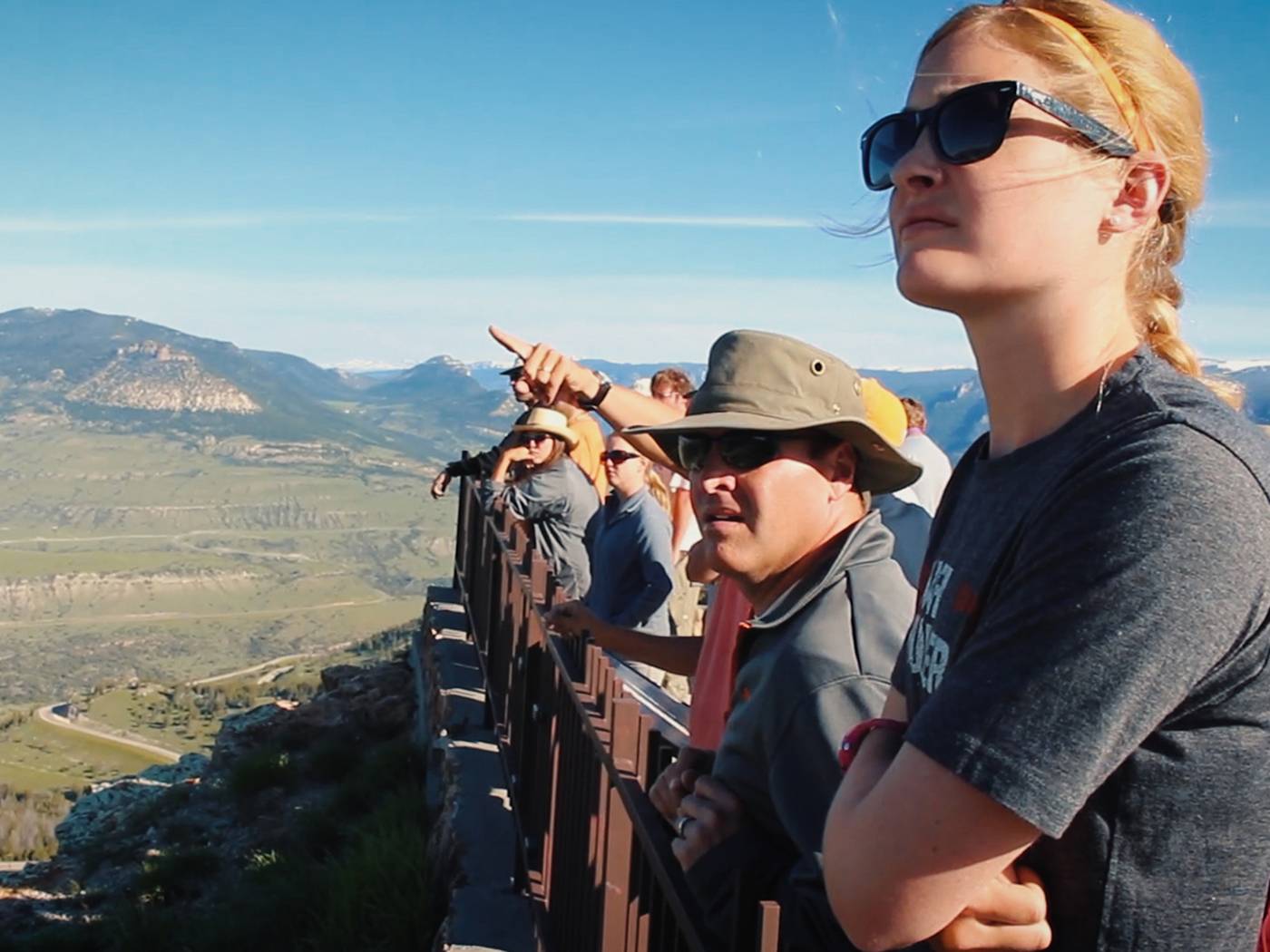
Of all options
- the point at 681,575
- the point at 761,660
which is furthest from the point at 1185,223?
the point at 681,575

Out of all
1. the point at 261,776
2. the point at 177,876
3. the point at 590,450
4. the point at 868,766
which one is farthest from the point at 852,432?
the point at 261,776

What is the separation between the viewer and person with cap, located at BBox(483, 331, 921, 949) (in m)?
1.77

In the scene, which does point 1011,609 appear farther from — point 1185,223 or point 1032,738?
point 1185,223

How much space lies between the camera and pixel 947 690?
1135 millimetres

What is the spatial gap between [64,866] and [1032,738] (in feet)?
30.7

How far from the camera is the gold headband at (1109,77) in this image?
1407 millimetres

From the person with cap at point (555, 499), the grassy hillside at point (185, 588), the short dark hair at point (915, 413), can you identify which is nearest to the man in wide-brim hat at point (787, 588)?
the short dark hair at point (915, 413)

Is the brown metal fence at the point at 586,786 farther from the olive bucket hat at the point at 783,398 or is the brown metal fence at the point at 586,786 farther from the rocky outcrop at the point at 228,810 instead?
the rocky outcrop at the point at 228,810

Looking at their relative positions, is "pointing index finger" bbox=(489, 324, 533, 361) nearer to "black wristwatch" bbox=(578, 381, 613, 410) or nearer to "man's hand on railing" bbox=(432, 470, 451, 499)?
"black wristwatch" bbox=(578, 381, 613, 410)

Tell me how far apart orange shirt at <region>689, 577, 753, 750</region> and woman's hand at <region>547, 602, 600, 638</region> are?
658mm

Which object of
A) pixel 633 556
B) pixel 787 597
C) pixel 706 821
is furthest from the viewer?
pixel 633 556

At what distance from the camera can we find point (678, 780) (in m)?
1.99

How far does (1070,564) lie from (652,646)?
7.78ft

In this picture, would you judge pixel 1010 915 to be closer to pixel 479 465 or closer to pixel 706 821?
pixel 706 821
